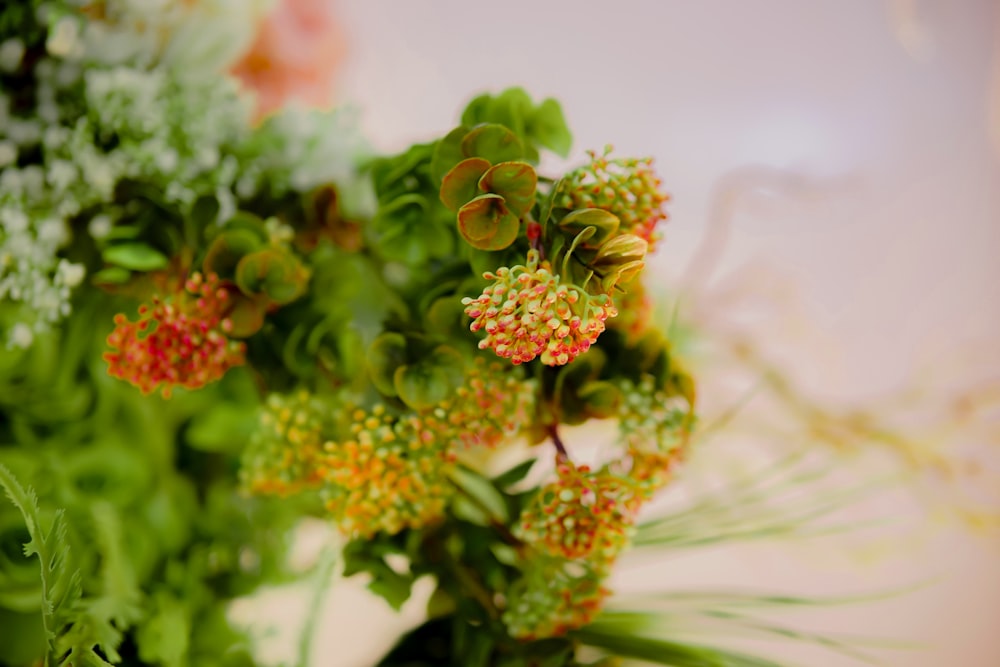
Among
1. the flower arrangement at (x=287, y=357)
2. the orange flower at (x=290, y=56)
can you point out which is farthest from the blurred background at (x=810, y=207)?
the flower arrangement at (x=287, y=357)

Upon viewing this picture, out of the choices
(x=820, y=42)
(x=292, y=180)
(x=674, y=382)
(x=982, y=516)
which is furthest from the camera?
(x=820, y=42)

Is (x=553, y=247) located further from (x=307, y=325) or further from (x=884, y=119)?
(x=884, y=119)

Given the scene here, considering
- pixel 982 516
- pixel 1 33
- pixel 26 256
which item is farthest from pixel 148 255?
pixel 982 516

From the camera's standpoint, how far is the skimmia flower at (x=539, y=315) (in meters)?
0.28

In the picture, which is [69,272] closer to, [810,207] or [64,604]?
[64,604]

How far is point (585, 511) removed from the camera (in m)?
0.36

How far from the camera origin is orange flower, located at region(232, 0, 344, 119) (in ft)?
2.12

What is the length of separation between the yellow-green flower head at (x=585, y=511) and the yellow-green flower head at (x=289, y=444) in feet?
0.41

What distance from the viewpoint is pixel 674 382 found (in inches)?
16.4

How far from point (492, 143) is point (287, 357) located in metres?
0.18

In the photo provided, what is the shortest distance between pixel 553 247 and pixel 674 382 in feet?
0.45

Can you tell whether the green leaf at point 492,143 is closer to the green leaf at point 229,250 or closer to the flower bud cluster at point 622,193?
the flower bud cluster at point 622,193

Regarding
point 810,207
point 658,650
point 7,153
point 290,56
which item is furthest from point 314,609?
point 810,207

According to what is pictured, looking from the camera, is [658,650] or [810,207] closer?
[658,650]
